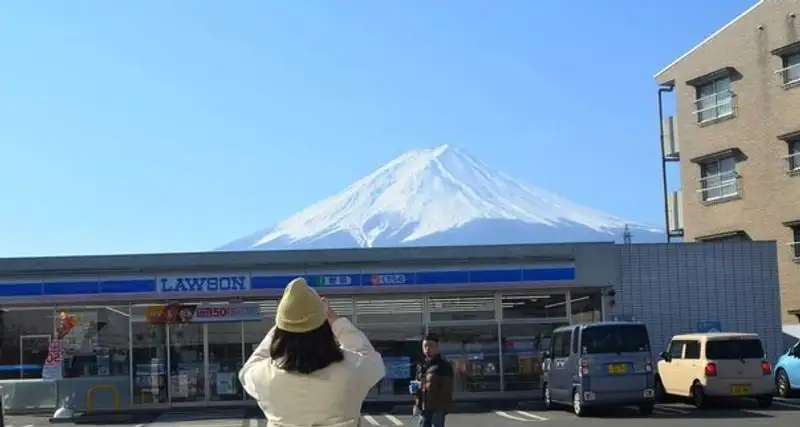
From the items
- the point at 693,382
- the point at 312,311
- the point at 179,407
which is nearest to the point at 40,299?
the point at 179,407

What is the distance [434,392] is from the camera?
11711mm

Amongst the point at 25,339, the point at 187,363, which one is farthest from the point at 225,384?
the point at 25,339

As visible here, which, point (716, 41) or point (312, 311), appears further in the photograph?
point (716, 41)

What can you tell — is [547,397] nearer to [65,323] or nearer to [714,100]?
[65,323]

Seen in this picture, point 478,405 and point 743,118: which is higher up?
point 743,118

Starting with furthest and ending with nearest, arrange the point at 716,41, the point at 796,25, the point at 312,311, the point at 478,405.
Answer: the point at 716,41
the point at 796,25
the point at 478,405
the point at 312,311

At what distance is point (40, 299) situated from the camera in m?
24.1

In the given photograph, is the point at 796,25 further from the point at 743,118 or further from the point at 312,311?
the point at 312,311

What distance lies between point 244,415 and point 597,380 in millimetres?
7448

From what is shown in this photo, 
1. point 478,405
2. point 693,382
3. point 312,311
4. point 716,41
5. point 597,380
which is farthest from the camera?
point 716,41

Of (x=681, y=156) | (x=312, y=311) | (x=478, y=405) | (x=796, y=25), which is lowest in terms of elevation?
(x=478, y=405)

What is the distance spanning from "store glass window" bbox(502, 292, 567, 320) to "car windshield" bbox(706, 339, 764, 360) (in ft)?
17.7

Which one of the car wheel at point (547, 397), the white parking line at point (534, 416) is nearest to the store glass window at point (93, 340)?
the white parking line at point (534, 416)

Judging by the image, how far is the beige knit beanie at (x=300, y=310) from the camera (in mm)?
3838
